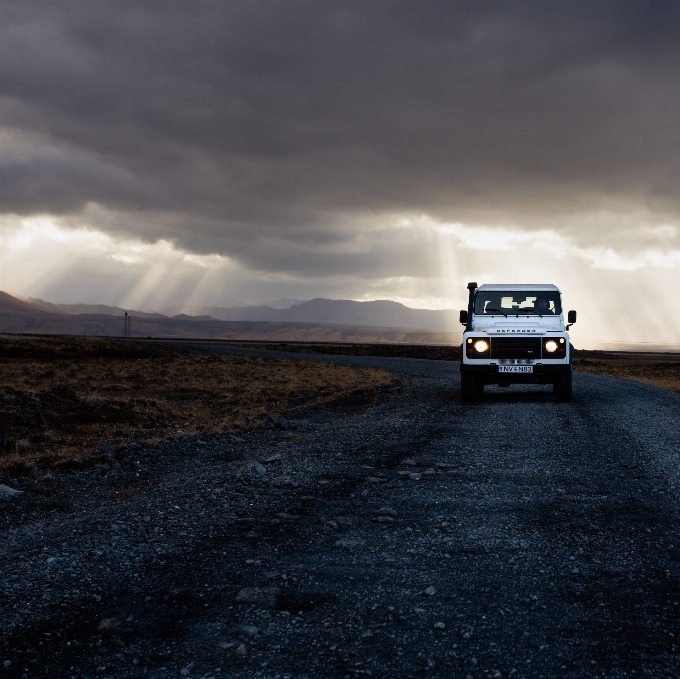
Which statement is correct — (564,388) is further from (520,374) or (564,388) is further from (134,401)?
(134,401)

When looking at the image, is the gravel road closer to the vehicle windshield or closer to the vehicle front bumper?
the vehicle front bumper

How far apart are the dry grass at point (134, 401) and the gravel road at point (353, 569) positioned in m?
3.30

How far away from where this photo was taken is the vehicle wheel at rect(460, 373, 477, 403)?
58.6 feet

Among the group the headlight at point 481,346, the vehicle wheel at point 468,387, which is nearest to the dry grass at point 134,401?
the vehicle wheel at point 468,387

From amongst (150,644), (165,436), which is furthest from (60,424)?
(150,644)

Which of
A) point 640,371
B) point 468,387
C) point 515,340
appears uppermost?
point 515,340

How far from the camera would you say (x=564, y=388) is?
1766 cm

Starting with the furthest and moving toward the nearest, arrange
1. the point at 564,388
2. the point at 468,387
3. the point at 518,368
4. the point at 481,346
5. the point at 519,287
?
1. the point at 519,287
2. the point at 468,387
3. the point at 564,388
4. the point at 481,346
5. the point at 518,368

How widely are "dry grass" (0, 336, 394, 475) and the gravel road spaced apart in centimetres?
330

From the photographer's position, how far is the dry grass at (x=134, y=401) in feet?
40.0

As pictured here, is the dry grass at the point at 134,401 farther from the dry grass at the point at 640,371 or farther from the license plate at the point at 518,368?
the dry grass at the point at 640,371

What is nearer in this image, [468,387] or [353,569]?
[353,569]

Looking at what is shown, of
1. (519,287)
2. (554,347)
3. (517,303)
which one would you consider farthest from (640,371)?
(554,347)

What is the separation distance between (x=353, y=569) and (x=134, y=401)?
547 inches
